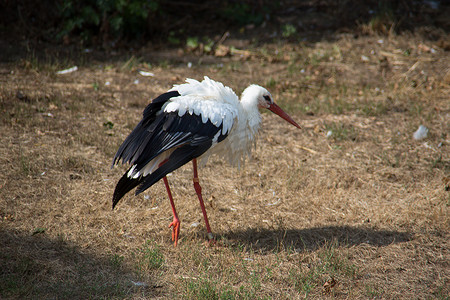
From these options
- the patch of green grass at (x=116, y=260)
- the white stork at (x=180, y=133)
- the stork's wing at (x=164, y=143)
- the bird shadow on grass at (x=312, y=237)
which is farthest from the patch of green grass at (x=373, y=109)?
the patch of green grass at (x=116, y=260)

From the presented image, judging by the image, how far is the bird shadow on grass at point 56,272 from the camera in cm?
324

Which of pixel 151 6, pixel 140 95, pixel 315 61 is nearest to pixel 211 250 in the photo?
pixel 140 95

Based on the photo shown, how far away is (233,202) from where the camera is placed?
Result: 4781mm

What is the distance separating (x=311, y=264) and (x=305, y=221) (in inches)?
27.7

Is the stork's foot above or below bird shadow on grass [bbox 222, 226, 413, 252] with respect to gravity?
above

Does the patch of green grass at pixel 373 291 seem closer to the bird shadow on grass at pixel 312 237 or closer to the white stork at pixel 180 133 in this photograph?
the bird shadow on grass at pixel 312 237

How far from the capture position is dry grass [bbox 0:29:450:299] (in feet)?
11.6

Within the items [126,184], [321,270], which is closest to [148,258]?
[126,184]

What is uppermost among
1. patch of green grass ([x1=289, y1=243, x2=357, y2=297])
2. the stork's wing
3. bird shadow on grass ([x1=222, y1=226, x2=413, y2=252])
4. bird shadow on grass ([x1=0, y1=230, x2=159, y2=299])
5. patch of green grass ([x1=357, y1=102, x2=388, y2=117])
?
the stork's wing

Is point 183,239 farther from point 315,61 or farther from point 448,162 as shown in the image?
point 315,61

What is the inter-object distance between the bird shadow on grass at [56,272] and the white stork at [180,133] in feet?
1.82

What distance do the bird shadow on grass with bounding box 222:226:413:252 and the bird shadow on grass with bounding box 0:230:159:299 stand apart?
→ 1.10 meters

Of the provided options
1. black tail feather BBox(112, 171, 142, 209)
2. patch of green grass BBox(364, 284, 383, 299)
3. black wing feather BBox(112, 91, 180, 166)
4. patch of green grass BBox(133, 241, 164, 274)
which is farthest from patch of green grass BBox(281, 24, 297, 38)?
patch of green grass BBox(364, 284, 383, 299)

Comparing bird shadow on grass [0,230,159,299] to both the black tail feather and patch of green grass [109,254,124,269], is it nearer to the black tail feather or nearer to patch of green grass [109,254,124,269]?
patch of green grass [109,254,124,269]
